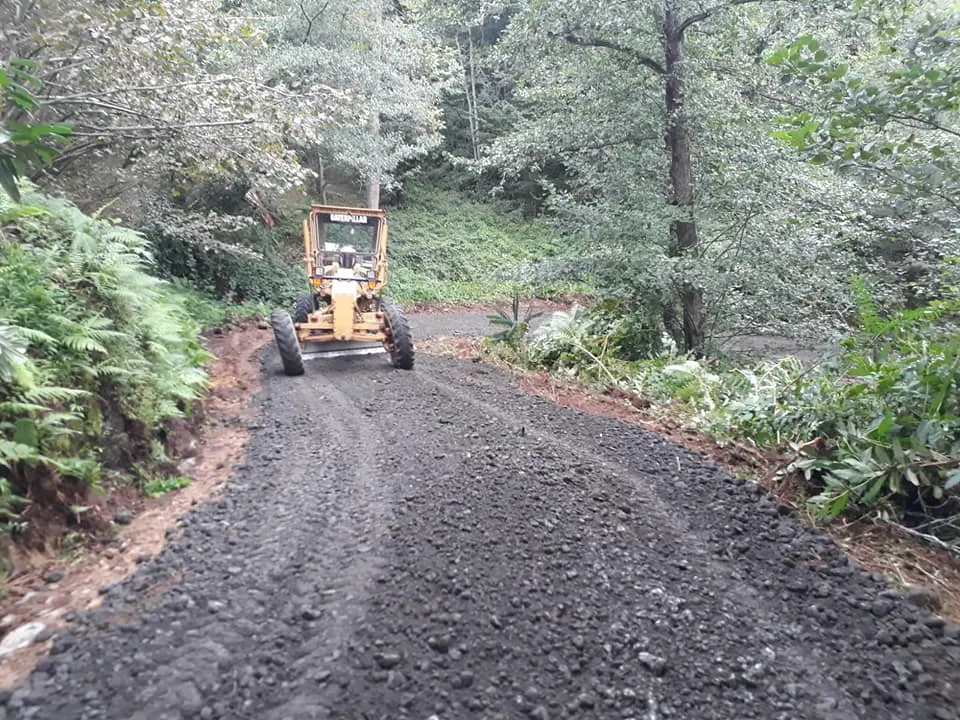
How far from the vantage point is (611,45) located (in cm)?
873

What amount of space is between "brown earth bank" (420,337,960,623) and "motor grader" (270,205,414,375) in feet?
9.47

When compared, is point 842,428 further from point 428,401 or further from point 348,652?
point 428,401

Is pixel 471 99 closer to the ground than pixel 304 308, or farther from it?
farther from it

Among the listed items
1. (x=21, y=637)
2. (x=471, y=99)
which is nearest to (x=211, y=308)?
(x=21, y=637)

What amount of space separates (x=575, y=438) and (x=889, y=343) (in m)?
2.46

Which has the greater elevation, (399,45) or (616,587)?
(399,45)

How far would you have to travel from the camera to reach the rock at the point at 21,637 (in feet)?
8.81

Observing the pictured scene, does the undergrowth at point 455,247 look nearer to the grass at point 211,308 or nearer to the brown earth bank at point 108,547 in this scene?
the grass at point 211,308

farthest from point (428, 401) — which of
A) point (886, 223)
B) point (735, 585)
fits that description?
point (886, 223)

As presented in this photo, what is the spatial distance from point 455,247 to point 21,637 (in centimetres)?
2032

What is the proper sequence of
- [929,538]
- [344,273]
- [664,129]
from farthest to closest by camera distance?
[344,273] < [664,129] < [929,538]

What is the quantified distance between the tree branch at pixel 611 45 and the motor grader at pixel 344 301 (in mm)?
3698

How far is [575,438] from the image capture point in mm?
5422

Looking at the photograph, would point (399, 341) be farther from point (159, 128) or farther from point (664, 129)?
point (664, 129)
